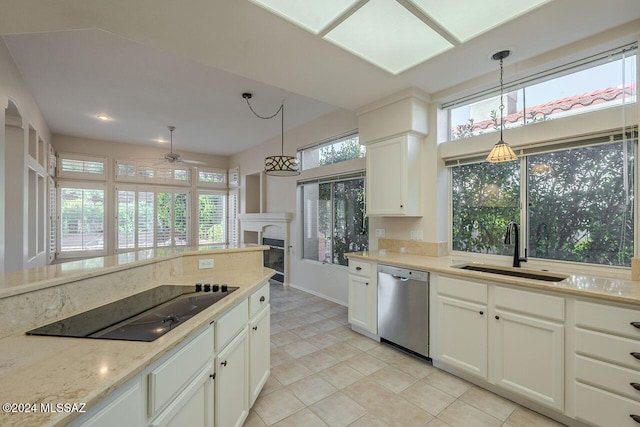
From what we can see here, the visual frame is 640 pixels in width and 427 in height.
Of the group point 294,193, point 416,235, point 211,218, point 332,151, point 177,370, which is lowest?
point 177,370

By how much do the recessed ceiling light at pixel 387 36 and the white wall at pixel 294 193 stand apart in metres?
1.76

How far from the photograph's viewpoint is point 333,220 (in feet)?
15.8

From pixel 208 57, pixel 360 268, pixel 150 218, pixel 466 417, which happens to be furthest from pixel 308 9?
pixel 150 218

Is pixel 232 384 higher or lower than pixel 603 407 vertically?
higher

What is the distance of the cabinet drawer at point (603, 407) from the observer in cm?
170

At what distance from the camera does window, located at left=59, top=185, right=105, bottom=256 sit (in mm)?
5879

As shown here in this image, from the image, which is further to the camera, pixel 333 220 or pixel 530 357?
pixel 333 220

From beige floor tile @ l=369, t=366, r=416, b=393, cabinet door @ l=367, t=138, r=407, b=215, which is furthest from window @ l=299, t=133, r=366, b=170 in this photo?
beige floor tile @ l=369, t=366, r=416, b=393

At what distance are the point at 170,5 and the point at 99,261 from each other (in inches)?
66.0

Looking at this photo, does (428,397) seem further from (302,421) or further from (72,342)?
(72,342)

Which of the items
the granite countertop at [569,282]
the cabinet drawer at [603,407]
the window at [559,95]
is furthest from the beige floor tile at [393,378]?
the window at [559,95]

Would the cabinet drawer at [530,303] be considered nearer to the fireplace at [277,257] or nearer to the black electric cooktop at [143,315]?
the black electric cooktop at [143,315]

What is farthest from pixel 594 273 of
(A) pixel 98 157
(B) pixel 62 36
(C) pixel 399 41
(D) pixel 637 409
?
(A) pixel 98 157

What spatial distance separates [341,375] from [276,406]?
673 mm
